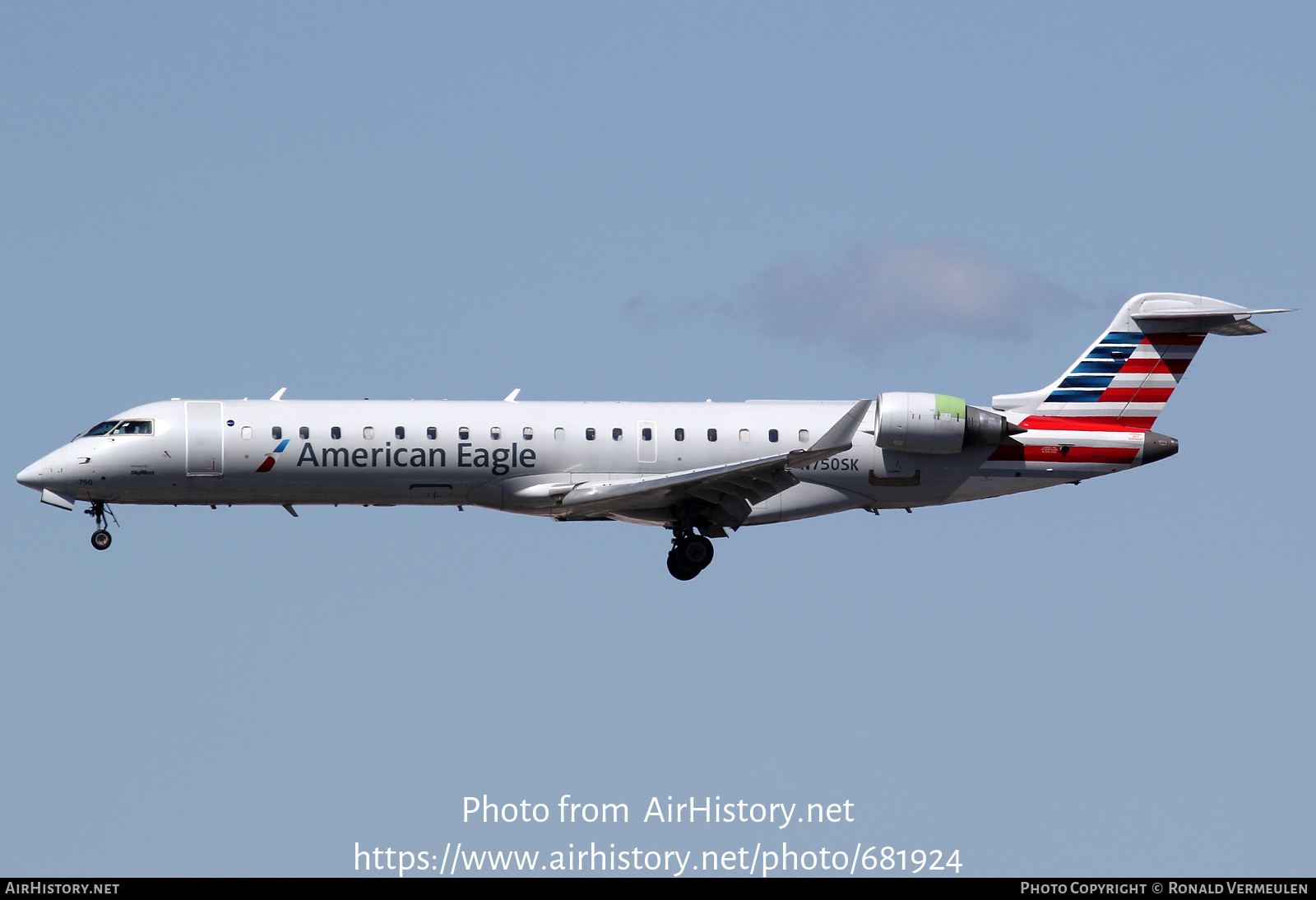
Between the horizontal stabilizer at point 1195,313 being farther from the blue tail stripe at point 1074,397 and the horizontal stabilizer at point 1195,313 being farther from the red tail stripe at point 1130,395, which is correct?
the blue tail stripe at point 1074,397

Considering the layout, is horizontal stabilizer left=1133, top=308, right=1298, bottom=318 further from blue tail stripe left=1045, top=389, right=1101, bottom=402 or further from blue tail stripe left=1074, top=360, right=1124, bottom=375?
blue tail stripe left=1045, top=389, right=1101, bottom=402

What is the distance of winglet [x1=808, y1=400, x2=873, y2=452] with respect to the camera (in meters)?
32.8

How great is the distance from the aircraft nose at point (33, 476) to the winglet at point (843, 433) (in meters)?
15.8

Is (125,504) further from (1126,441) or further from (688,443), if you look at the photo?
(1126,441)

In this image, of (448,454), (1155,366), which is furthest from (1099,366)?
(448,454)

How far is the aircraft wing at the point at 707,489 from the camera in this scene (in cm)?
3434

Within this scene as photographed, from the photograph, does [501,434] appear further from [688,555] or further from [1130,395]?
[1130,395]

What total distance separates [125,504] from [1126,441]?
21.1m

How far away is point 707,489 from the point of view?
116 feet

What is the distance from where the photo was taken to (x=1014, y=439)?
123 feet

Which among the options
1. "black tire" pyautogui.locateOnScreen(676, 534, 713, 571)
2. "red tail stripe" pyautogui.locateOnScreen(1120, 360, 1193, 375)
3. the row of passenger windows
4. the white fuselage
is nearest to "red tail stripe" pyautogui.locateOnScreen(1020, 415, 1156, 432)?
"red tail stripe" pyautogui.locateOnScreen(1120, 360, 1193, 375)

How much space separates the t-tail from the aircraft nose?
2012 centimetres

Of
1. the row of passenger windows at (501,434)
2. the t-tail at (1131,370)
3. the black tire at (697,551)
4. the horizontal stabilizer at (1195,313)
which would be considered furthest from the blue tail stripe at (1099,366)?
the black tire at (697,551)

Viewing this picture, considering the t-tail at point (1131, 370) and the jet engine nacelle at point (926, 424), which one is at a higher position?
the t-tail at point (1131, 370)
